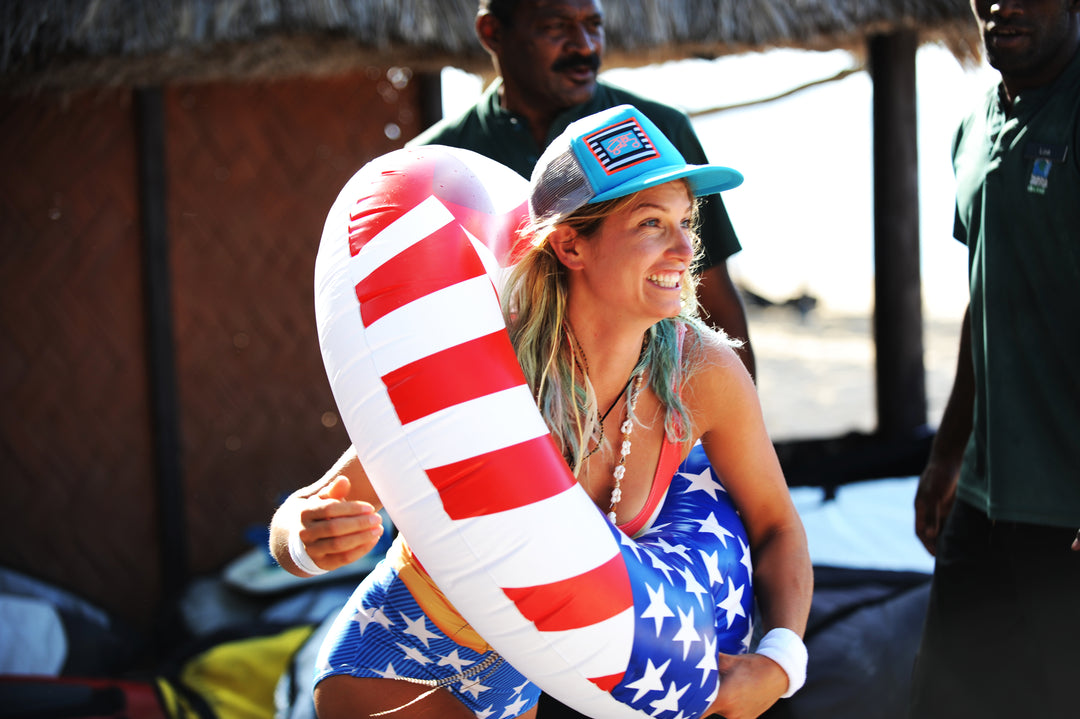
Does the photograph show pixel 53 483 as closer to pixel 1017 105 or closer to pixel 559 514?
pixel 559 514

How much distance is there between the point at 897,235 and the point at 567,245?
10.6ft

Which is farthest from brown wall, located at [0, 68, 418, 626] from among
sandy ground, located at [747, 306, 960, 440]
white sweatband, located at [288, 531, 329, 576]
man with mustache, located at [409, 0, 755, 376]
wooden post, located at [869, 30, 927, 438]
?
sandy ground, located at [747, 306, 960, 440]

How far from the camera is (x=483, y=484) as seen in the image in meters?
→ 1.40

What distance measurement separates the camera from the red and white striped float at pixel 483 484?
4.61ft

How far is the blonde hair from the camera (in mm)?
1663

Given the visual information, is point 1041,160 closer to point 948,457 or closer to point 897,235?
point 948,457

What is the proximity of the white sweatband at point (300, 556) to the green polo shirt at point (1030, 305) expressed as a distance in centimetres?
144

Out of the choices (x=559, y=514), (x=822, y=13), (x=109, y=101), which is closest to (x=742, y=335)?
(x=559, y=514)

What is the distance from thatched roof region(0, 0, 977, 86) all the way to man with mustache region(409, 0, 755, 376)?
1.40m

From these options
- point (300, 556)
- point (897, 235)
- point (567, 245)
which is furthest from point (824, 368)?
point (300, 556)

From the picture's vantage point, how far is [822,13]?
13.7 feet

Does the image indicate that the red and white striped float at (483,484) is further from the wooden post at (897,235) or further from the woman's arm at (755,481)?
the wooden post at (897,235)

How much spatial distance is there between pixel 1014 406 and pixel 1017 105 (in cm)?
65

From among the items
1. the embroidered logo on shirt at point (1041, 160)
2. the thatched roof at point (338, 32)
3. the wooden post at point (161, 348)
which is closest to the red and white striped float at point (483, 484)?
the embroidered logo on shirt at point (1041, 160)
